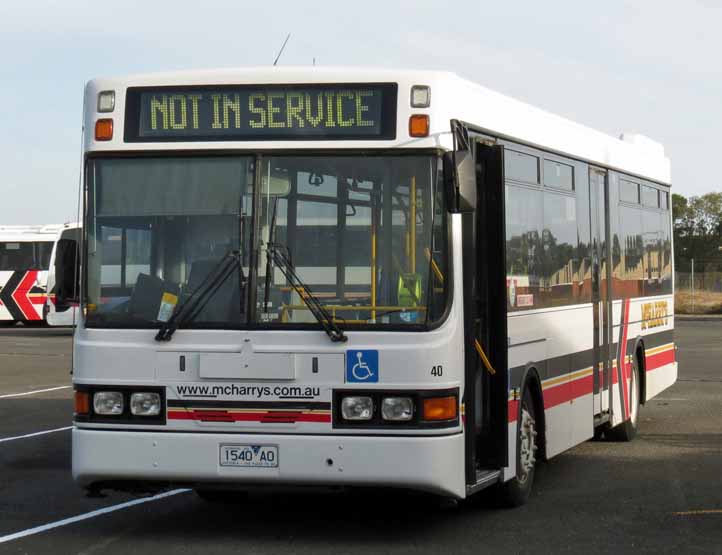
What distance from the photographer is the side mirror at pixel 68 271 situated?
947 cm

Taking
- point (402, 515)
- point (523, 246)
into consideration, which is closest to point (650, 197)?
point (523, 246)

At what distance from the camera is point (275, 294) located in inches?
349

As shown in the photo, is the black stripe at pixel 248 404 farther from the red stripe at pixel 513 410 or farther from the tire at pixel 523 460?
the tire at pixel 523 460

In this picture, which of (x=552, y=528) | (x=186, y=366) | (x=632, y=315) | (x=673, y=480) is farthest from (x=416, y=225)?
(x=632, y=315)

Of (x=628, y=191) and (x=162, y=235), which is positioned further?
(x=628, y=191)

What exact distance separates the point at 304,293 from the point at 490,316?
1.61 m

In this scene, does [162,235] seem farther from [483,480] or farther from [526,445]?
Result: [526,445]

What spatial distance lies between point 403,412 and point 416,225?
1150 mm

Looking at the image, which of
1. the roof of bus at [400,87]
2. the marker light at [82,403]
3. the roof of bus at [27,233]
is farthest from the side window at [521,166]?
the roof of bus at [27,233]

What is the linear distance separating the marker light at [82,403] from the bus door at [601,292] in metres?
5.30

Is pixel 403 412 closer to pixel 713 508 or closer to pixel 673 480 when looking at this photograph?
pixel 713 508

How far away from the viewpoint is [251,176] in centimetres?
899

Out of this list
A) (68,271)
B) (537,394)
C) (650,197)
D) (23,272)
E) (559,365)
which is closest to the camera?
(68,271)

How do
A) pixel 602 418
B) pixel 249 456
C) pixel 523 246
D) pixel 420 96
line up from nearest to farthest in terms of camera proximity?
pixel 249 456
pixel 420 96
pixel 523 246
pixel 602 418
